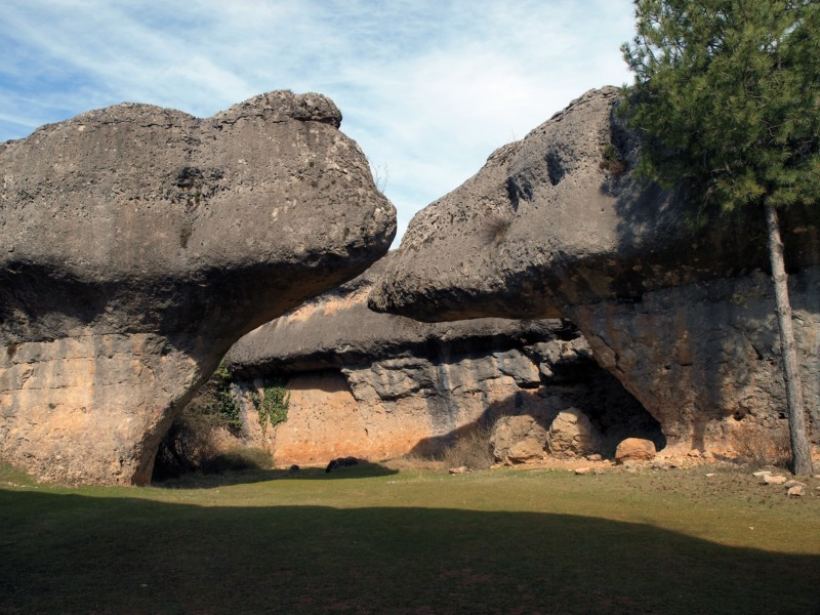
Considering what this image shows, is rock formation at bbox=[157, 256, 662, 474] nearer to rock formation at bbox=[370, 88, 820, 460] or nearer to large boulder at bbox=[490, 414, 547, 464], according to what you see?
large boulder at bbox=[490, 414, 547, 464]

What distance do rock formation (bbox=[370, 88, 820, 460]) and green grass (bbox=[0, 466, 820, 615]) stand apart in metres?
1.79

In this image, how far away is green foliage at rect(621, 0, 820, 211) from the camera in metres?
9.73

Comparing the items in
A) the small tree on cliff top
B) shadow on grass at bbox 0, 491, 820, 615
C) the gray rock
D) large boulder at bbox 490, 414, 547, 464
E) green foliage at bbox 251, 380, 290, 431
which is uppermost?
the small tree on cliff top

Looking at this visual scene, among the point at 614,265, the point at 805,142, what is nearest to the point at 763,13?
the point at 805,142

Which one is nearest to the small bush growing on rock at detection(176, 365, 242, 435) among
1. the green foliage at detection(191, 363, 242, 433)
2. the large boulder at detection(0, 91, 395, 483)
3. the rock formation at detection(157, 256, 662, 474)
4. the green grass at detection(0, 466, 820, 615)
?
the green foliage at detection(191, 363, 242, 433)

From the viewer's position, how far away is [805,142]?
10.2 metres

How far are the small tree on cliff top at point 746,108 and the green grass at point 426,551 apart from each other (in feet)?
9.26

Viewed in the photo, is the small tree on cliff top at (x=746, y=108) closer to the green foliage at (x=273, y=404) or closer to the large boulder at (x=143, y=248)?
the large boulder at (x=143, y=248)

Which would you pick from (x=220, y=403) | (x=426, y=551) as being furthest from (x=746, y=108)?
(x=220, y=403)

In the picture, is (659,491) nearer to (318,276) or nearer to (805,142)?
(805,142)

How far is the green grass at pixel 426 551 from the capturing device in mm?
5223

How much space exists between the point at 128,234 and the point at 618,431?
914cm

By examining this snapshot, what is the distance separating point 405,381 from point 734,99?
1172 cm

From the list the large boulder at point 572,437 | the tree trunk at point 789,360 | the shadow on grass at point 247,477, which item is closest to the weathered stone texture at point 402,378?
the large boulder at point 572,437
